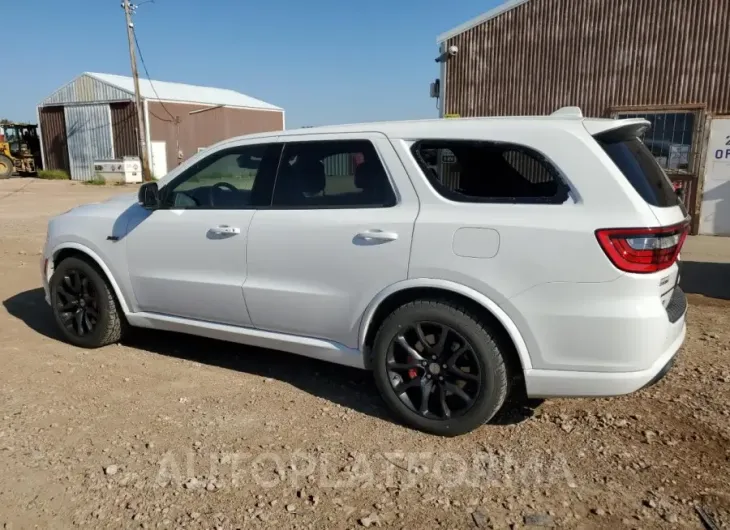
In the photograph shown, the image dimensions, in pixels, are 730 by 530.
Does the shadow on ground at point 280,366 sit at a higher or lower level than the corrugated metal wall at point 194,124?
lower

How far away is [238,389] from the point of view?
13.3 feet

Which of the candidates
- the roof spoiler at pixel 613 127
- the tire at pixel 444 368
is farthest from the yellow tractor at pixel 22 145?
the roof spoiler at pixel 613 127

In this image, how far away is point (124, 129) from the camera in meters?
29.1

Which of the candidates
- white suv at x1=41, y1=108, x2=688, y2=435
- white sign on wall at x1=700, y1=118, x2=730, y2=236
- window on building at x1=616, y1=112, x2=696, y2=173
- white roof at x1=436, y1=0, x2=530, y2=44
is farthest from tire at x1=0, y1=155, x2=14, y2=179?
white sign on wall at x1=700, y1=118, x2=730, y2=236

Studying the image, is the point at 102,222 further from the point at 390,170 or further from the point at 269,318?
the point at 390,170

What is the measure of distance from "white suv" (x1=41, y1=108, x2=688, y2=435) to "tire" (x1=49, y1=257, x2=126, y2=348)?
410 mm

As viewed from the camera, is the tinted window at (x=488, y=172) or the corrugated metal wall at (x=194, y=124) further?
the corrugated metal wall at (x=194, y=124)

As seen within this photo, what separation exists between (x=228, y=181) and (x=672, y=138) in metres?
9.45

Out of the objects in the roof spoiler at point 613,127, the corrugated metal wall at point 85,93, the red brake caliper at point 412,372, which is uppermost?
the corrugated metal wall at point 85,93

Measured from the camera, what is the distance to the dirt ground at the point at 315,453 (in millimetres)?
2701

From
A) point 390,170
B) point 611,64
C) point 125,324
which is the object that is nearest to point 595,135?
point 390,170

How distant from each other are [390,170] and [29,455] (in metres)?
2.53

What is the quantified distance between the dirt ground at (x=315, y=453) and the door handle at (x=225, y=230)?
1.06 metres

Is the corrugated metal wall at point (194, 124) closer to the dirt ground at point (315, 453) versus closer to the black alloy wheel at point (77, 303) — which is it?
the black alloy wheel at point (77, 303)
